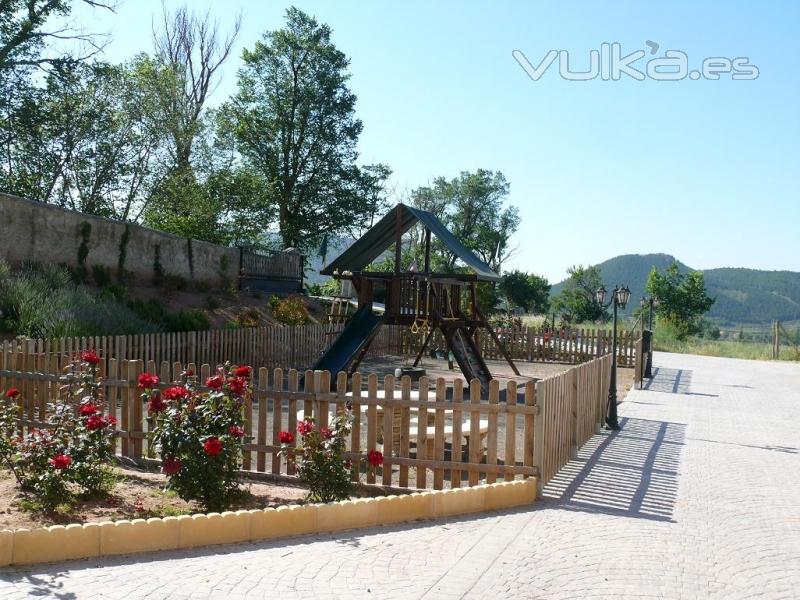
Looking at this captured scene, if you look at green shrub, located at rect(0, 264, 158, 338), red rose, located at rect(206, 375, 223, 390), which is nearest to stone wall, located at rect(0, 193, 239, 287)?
green shrub, located at rect(0, 264, 158, 338)

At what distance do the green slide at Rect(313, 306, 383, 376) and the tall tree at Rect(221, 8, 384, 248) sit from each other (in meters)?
26.4

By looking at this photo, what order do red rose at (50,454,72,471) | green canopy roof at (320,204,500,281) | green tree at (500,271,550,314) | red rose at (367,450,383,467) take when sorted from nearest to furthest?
red rose at (50,454,72,471), red rose at (367,450,383,467), green canopy roof at (320,204,500,281), green tree at (500,271,550,314)

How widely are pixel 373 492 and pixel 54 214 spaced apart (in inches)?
649

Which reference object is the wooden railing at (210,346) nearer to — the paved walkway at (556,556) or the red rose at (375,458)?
the red rose at (375,458)

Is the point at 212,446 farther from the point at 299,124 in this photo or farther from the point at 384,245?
the point at 299,124

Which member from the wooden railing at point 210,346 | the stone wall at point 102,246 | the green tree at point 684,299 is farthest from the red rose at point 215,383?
the green tree at point 684,299

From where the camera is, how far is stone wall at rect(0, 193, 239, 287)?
19062 millimetres

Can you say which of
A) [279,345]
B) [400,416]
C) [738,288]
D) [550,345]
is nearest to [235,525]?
[400,416]

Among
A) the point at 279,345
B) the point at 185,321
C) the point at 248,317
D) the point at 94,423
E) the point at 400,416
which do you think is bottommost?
the point at 400,416

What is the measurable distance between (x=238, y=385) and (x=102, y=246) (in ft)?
59.3

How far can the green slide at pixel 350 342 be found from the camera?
15.6m

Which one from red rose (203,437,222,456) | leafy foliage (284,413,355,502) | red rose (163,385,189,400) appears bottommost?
leafy foliage (284,413,355,502)

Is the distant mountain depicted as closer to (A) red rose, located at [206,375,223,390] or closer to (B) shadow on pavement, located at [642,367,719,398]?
(B) shadow on pavement, located at [642,367,719,398]

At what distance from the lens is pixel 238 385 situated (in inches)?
243
